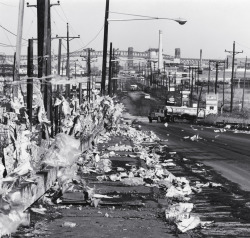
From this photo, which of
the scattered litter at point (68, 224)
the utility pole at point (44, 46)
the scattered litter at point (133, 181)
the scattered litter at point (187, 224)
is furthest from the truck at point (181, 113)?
the scattered litter at point (68, 224)

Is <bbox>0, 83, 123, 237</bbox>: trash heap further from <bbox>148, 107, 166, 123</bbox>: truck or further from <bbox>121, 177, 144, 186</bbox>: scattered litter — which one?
<bbox>148, 107, 166, 123</bbox>: truck

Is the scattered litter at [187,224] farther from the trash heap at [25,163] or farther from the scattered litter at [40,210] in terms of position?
the scattered litter at [40,210]

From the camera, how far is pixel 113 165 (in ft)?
60.3

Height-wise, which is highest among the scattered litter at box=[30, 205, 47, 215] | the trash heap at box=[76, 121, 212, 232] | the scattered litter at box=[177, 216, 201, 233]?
the scattered litter at box=[177, 216, 201, 233]

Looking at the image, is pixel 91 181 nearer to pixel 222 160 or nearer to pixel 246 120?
pixel 222 160

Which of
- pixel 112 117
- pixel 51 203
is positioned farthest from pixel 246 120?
pixel 51 203

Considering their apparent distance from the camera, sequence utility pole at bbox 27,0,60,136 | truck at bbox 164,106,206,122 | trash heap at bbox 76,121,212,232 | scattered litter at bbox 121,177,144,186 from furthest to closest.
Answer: truck at bbox 164,106,206,122
utility pole at bbox 27,0,60,136
scattered litter at bbox 121,177,144,186
trash heap at bbox 76,121,212,232

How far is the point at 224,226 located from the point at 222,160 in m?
14.4

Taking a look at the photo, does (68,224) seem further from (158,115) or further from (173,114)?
(173,114)

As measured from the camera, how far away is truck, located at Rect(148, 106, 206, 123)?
95562 mm

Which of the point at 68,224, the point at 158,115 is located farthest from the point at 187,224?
the point at 158,115

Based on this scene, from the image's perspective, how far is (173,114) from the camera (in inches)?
3922

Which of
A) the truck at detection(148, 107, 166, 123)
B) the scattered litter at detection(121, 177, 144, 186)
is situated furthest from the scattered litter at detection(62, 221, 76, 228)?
the truck at detection(148, 107, 166, 123)

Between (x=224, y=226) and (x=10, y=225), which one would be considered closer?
(x=10, y=225)
